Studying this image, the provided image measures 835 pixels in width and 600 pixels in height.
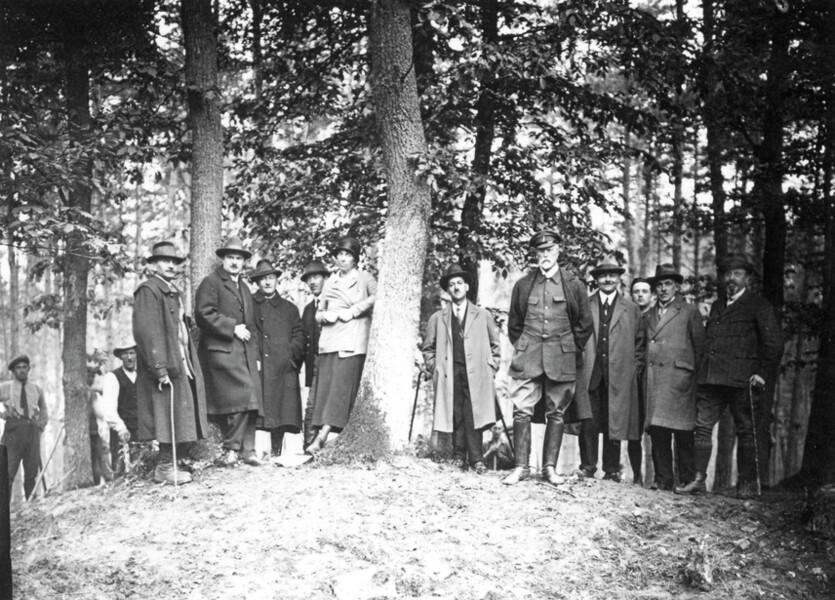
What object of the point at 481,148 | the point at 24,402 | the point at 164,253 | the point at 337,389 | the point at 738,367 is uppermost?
the point at 481,148

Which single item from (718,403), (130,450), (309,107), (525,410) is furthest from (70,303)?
(718,403)

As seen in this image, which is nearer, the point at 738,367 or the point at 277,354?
the point at 738,367

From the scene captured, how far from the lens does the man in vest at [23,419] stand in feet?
40.9

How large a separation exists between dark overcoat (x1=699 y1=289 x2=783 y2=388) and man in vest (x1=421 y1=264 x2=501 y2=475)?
7.56 ft

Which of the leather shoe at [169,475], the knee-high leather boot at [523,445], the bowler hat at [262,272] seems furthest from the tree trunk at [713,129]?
the leather shoe at [169,475]

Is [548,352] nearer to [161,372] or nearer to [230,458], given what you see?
[230,458]

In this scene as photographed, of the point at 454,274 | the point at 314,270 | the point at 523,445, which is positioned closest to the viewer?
the point at 523,445

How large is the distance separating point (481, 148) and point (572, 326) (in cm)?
444

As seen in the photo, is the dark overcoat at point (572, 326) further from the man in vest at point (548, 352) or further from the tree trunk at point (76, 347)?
the tree trunk at point (76, 347)

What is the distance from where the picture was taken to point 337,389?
29.5ft

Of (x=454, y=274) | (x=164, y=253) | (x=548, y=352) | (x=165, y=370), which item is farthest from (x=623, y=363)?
(x=164, y=253)

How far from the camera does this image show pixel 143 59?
36.5ft

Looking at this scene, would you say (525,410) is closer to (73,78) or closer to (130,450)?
(130,450)

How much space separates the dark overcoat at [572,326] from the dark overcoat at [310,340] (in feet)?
9.36
